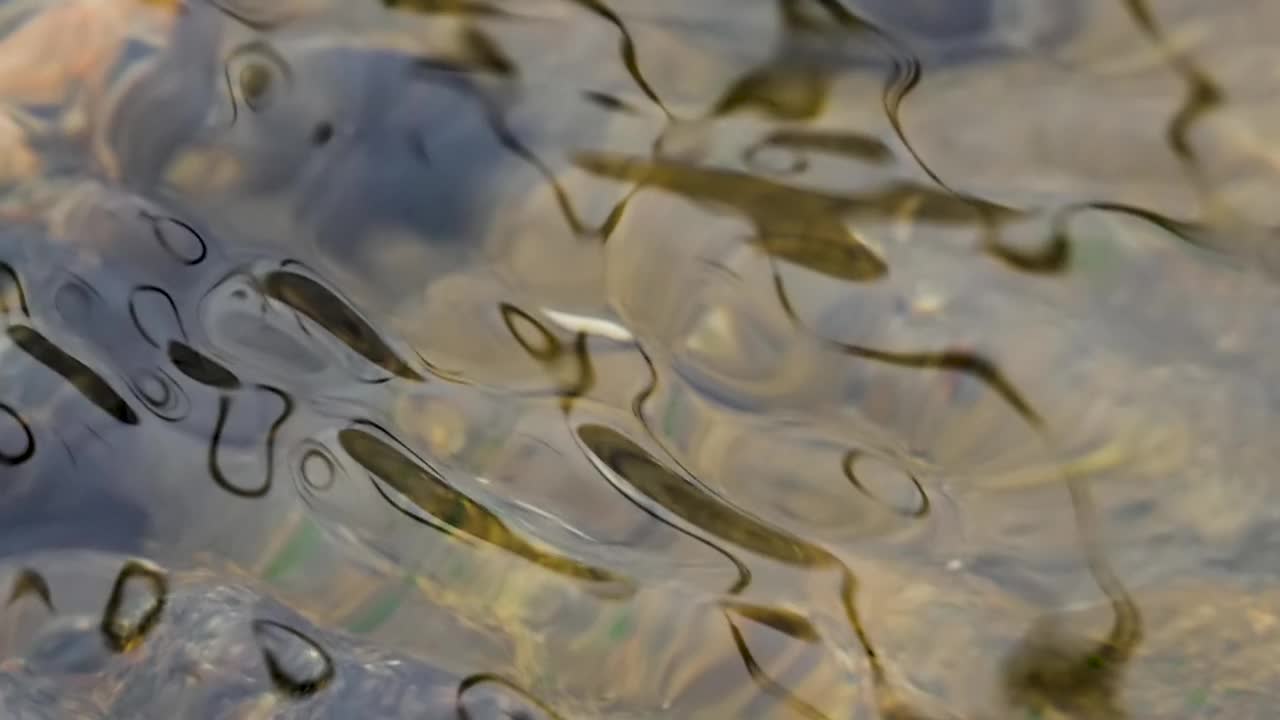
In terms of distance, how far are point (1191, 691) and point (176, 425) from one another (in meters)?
0.75

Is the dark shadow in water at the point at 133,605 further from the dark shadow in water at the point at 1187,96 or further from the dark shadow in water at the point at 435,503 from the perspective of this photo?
the dark shadow in water at the point at 1187,96

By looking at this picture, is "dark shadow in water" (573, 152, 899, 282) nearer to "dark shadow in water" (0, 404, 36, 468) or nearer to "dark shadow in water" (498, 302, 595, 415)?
"dark shadow in water" (498, 302, 595, 415)

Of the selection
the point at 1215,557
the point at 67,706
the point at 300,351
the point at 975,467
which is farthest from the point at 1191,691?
the point at 67,706

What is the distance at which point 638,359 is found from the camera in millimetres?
801

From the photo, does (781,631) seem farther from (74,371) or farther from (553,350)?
(74,371)

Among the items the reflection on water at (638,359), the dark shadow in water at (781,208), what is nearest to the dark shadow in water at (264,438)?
the reflection on water at (638,359)

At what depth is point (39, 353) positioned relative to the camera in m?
0.87

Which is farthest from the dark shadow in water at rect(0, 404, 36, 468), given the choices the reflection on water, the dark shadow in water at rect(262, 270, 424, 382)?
the dark shadow in water at rect(262, 270, 424, 382)

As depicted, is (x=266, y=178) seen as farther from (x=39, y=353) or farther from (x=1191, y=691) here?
(x=1191, y=691)

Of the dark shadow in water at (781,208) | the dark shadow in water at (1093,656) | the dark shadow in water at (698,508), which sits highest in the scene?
the dark shadow in water at (781,208)

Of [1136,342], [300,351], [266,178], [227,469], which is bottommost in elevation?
[227,469]

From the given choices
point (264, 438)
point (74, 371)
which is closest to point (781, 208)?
point (264, 438)

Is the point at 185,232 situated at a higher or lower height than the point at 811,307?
lower

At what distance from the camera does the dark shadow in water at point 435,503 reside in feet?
2.84
